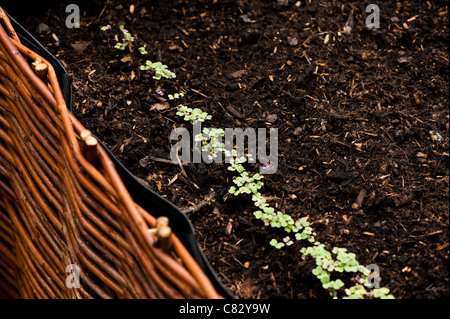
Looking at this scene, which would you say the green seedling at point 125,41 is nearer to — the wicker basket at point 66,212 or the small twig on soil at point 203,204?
the wicker basket at point 66,212

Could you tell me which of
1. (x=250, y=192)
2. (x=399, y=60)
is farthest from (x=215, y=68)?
(x=399, y=60)

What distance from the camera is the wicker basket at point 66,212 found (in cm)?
158

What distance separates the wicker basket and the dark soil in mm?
496

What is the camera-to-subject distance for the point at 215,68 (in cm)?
298

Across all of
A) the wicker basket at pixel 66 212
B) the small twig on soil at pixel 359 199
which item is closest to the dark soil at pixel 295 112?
the small twig on soil at pixel 359 199

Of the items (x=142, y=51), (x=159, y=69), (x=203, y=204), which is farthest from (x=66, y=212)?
(x=142, y=51)

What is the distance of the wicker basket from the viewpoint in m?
1.58

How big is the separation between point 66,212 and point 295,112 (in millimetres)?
1456

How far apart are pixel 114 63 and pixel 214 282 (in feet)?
6.09

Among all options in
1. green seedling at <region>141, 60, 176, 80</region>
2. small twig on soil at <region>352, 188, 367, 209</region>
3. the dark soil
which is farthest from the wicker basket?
small twig on soil at <region>352, 188, 367, 209</region>

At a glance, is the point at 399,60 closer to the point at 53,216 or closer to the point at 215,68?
the point at 215,68

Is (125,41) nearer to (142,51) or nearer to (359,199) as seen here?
(142,51)

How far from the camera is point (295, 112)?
272 cm
